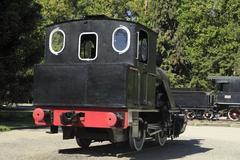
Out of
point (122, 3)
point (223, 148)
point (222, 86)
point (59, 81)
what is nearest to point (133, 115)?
point (59, 81)

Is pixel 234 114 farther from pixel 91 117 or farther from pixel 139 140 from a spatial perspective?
pixel 91 117

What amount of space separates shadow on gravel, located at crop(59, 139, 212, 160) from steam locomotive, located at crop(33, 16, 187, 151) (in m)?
0.42

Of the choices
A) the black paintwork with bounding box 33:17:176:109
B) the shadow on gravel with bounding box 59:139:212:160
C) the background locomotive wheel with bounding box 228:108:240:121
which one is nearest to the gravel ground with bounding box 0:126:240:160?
the shadow on gravel with bounding box 59:139:212:160

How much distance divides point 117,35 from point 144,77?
1343mm

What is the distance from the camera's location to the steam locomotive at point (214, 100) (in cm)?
3844

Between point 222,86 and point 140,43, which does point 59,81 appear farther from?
point 222,86

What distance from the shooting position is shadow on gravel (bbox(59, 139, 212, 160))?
1393cm

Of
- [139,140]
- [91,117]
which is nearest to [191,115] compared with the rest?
[139,140]

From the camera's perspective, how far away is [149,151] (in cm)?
1521

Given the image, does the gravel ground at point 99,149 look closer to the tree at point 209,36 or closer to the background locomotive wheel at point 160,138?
the background locomotive wheel at point 160,138

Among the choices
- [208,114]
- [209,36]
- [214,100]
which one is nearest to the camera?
[208,114]

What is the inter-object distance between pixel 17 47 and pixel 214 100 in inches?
751

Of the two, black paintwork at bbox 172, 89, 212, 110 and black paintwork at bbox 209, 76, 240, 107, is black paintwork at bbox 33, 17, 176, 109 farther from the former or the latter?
black paintwork at bbox 209, 76, 240, 107

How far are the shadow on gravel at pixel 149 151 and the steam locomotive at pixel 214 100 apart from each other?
20.5 m
